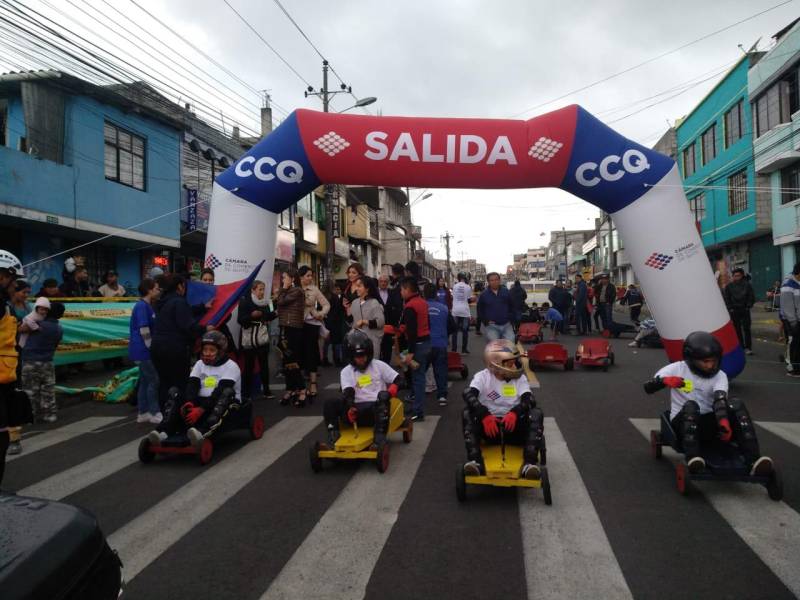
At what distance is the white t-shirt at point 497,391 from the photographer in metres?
5.10

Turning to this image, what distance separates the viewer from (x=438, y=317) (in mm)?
8211

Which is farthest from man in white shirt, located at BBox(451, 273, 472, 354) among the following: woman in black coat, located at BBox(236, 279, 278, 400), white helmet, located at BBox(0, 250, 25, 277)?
white helmet, located at BBox(0, 250, 25, 277)

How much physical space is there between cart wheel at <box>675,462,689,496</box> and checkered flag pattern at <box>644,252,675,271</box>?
4023 mm

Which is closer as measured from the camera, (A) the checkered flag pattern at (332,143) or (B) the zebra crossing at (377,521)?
(B) the zebra crossing at (377,521)

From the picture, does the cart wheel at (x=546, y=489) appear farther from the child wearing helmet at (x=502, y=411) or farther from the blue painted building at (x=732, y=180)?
the blue painted building at (x=732, y=180)

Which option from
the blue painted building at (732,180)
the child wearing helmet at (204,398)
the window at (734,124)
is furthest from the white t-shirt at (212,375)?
the window at (734,124)

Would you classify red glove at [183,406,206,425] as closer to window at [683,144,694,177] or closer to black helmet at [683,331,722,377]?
black helmet at [683,331,722,377]

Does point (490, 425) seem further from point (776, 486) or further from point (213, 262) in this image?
point (213, 262)

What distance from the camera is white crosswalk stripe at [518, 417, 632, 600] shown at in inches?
123

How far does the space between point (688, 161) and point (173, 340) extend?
38.5 meters

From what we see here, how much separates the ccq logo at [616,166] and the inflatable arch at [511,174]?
0.01 metres

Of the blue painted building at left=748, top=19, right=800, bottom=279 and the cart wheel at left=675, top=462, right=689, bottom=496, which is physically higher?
the blue painted building at left=748, top=19, right=800, bottom=279

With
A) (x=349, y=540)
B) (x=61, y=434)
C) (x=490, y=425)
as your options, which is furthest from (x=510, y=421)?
(x=61, y=434)

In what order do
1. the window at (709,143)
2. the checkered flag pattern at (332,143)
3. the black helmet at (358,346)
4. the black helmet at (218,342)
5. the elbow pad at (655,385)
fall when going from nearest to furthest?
the elbow pad at (655,385)
the black helmet at (358,346)
the black helmet at (218,342)
the checkered flag pattern at (332,143)
the window at (709,143)
